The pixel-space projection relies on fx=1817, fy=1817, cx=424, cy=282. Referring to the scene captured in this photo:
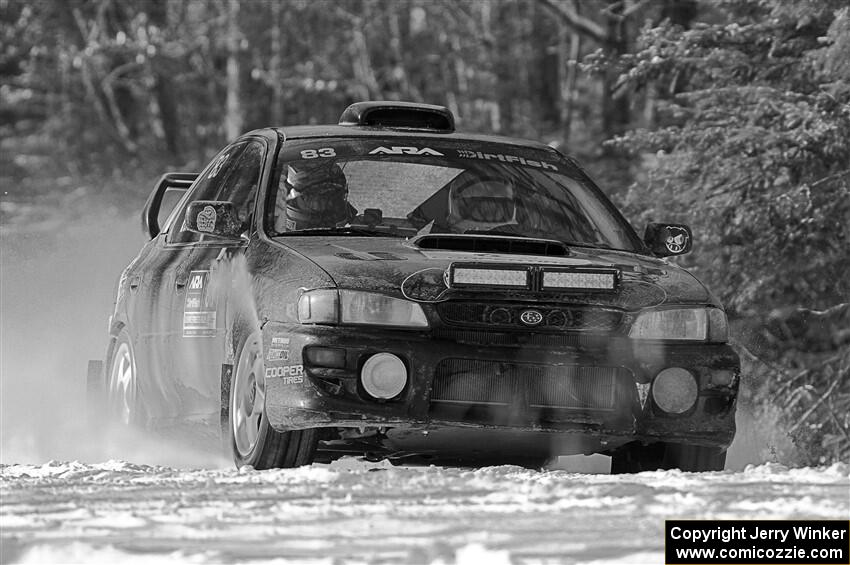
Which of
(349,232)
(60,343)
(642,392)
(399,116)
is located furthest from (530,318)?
(60,343)

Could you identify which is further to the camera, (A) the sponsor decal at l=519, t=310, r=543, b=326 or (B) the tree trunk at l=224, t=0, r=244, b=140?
(B) the tree trunk at l=224, t=0, r=244, b=140

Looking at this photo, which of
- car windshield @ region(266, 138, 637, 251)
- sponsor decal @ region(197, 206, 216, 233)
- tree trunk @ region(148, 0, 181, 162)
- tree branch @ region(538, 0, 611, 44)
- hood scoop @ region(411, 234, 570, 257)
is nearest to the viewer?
hood scoop @ region(411, 234, 570, 257)

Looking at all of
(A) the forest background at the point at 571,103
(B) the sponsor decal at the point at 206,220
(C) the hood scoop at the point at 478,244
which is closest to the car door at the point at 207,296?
(B) the sponsor decal at the point at 206,220

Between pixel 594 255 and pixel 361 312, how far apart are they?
1.14 metres

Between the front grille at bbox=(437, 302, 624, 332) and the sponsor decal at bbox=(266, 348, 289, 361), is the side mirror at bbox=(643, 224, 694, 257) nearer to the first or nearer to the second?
the front grille at bbox=(437, 302, 624, 332)

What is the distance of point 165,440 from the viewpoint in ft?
26.4

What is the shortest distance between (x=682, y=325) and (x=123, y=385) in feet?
10.3

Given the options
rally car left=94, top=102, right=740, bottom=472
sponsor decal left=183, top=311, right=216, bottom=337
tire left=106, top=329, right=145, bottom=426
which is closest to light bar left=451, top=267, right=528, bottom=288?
rally car left=94, top=102, right=740, bottom=472

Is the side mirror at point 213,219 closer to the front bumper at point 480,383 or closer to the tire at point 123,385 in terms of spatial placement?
the front bumper at point 480,383

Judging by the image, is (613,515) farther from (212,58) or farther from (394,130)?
(212,58)

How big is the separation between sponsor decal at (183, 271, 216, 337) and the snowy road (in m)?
1.21

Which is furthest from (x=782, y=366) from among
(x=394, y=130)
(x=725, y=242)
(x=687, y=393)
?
(x=687, y=393)

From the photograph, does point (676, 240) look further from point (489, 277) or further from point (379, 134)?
point (489, 277)

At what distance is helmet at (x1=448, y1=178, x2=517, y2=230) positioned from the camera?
7.60 m
